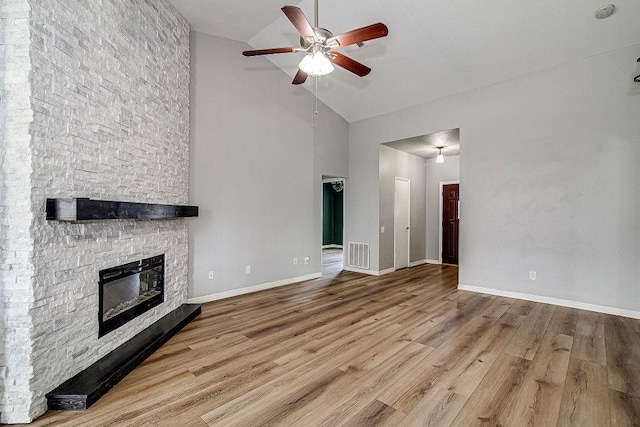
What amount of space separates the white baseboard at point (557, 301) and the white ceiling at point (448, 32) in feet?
10.4

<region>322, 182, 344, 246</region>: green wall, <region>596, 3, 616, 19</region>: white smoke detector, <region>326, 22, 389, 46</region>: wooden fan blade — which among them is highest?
<region>596, 3, 616, 19</region>: white smoke detector

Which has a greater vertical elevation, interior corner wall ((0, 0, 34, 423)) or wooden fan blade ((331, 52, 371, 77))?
wooden fan blade ((331, 52, 371, 77))

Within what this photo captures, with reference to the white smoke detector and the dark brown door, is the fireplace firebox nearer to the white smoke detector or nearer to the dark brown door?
the white smoke detector

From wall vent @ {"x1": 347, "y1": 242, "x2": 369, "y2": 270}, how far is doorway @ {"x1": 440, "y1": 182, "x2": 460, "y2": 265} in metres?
2.52

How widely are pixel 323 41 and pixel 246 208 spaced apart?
2897 mm

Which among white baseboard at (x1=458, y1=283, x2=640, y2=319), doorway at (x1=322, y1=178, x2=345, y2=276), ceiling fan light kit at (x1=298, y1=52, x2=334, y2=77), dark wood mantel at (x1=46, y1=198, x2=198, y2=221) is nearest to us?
dark wood mantel at (x1=46, y1=198, x2=198, y2=221)

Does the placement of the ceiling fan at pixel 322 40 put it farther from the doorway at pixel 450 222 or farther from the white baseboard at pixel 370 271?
the doorway at pixel 450 222

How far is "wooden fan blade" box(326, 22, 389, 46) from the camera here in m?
2.50

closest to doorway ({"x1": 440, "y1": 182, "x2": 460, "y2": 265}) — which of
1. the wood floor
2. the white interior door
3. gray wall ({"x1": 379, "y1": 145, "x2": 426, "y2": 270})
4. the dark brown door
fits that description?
the dark brown door

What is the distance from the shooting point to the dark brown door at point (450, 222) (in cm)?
736

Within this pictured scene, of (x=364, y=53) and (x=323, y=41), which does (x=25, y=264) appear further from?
(x=364, y=53)

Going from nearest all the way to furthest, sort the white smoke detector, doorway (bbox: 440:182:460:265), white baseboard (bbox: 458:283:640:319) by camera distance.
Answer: the white smoke detector
white baseboard (bbox: 458:283:640:319)
doorway (bbox: 440:182:460:265)

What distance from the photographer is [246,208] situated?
480 cm

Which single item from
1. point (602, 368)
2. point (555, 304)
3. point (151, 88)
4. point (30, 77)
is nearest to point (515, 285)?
point (555, 304)
